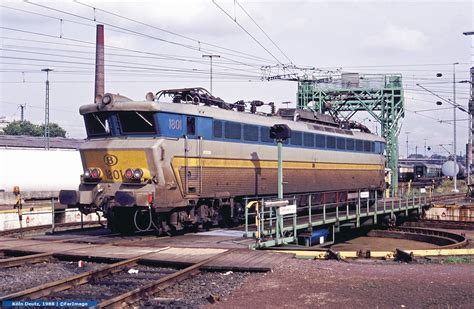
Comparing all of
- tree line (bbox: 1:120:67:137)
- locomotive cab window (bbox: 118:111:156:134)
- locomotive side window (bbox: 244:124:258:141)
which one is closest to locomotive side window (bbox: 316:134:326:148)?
locomotive side window (bbox: 244:124:258:141)

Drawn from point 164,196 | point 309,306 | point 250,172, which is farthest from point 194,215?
point 309,306

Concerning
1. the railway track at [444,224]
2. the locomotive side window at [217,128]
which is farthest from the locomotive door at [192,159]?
the railway track at [444,224]

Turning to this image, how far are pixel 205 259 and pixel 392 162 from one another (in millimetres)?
39502

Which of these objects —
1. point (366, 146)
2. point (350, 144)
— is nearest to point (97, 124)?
point (350, 144)

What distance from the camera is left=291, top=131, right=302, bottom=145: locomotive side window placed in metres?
22.7

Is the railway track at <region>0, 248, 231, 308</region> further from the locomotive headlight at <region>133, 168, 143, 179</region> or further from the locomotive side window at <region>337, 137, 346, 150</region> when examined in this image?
the locomotive side window at <region>337, 137, 346, 150</region>

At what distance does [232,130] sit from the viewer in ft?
63.2

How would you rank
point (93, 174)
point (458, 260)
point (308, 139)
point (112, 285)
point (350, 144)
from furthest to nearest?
point (350, 144)
point (308, 139)
point (93, 174)
point (458, 260)
point (112, 285)

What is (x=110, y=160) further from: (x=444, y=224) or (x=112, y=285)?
(x=444, y=224)

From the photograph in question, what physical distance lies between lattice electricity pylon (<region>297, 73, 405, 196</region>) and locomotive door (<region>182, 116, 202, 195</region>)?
30420mm

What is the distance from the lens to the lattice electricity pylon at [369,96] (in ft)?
156

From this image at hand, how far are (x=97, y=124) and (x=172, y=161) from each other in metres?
2.73

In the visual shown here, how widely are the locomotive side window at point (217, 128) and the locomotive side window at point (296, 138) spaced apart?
4706 mm

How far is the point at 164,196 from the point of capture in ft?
54.5
